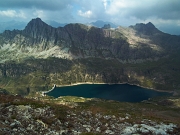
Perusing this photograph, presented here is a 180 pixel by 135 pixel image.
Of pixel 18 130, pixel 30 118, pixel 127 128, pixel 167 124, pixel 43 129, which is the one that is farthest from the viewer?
pixel 167 124

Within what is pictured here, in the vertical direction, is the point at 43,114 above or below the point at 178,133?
above

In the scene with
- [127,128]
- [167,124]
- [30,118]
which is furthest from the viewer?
[167,124]

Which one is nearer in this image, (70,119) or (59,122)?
(59,122)

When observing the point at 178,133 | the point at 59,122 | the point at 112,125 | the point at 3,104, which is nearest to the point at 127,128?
the point at 112,125

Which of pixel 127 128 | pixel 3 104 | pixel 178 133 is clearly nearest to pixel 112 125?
pixel 127 128

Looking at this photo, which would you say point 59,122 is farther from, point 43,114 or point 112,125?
point 112,125

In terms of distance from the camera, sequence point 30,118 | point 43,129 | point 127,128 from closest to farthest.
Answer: point 43,129
point 30,118
point 127,128

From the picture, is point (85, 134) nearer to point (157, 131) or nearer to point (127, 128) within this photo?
point (127, 128)

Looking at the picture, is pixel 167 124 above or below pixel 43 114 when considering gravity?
below

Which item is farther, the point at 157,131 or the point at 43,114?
the point at 43,114
